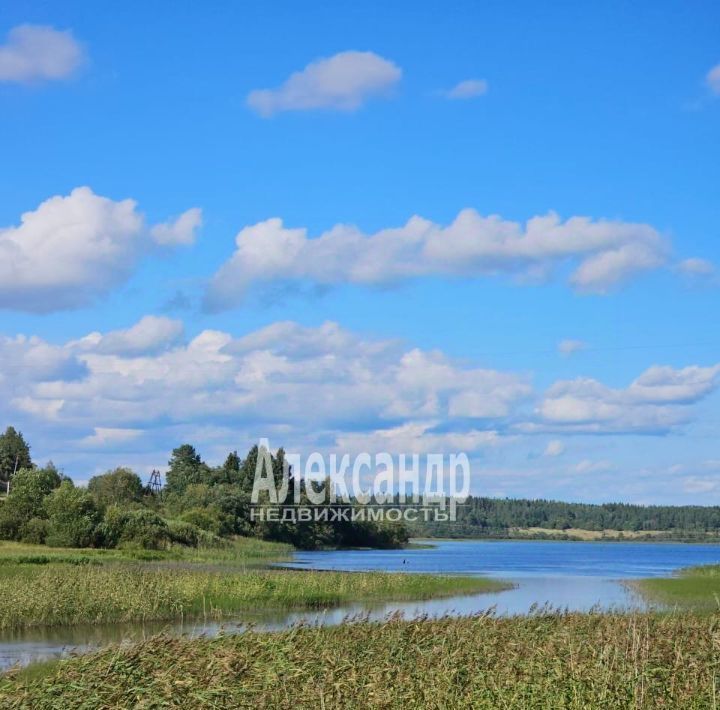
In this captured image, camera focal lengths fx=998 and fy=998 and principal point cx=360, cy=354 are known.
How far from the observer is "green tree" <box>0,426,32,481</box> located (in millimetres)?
156875

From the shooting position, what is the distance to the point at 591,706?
14688 millimetres

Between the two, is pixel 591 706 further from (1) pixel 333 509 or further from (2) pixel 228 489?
(1) pixel 333 509

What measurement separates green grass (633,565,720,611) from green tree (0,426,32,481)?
115301mm

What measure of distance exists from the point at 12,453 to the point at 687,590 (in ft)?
423

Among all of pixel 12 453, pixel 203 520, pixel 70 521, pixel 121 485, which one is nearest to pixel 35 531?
pixel 70 521

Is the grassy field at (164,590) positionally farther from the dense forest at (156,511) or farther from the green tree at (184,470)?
the green tree at (184,470)

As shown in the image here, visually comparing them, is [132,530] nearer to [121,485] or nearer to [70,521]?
[70,521]

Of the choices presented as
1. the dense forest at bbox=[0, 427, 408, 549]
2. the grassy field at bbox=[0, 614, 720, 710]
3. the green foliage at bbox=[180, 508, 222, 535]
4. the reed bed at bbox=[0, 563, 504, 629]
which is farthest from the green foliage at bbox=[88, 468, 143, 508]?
the grassy field at bbox=[0, 614, 720, 710]

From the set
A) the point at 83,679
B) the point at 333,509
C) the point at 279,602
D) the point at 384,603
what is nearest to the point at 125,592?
the point at 279,602

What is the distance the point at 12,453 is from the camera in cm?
Answer: 16062

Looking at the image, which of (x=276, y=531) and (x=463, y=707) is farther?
(x=276, y=531)

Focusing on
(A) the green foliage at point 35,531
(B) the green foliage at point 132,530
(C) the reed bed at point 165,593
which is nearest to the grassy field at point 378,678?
(C) the reed bed at point 165,593

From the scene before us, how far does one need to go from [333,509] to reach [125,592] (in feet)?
320

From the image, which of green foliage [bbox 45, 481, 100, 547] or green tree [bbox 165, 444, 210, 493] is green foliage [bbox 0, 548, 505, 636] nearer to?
green foliage [bbox 45, 481, 100, 547]
